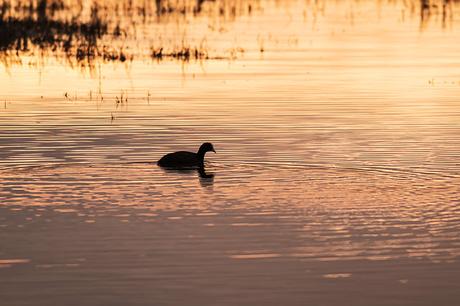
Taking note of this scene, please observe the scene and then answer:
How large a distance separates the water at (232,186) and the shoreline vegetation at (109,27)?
231 cm

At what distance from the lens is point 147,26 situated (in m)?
44.9

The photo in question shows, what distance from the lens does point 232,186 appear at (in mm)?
16828

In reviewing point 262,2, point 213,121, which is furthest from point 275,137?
point 262,2

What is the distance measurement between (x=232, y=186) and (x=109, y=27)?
1070 inches

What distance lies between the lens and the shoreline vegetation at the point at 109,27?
1417 inches

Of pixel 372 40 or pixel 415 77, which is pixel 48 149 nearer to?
pixel 415 77

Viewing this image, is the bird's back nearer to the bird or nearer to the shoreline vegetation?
the bird

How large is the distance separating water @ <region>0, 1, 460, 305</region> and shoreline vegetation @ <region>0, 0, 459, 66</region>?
231 cm

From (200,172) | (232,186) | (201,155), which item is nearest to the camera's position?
(232,186)

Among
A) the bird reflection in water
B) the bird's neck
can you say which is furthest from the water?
the bird's neck

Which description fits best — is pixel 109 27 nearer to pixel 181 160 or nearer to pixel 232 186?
pixel 181 160

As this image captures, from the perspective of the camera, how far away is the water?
11.9 metres

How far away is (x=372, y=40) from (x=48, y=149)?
22.9 metres

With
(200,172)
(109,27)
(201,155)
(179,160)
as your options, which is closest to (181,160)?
(179,160)
